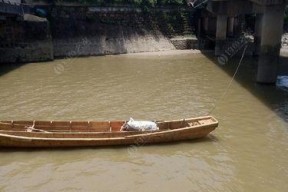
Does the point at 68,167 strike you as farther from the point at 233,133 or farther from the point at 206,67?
the point at 206,67

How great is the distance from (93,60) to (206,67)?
11163mm

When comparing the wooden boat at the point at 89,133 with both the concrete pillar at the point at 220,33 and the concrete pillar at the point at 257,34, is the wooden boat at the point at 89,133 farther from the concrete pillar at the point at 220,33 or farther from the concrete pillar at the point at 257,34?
the concrete pillar at the point at 257,34

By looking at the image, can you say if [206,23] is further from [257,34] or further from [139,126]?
[139,126]

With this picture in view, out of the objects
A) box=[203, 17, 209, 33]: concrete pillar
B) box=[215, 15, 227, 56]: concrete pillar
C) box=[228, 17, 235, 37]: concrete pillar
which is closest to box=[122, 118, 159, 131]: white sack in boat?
box=[215, 15, 227, 56]: concrete pillar

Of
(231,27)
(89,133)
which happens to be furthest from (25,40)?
(231,27)

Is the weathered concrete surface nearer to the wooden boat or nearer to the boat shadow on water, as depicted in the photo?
the wooden boat

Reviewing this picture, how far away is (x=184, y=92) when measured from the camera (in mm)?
26516

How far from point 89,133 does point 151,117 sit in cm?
498

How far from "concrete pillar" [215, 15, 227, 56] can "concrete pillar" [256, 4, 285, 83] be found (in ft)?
50.1

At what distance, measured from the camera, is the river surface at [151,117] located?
13.9 metres

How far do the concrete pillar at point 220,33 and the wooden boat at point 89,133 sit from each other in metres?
26.7

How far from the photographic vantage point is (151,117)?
2062cm

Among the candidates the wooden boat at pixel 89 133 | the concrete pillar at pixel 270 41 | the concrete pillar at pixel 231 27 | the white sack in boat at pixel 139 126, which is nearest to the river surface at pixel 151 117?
the wooden boat at pixel 89 133

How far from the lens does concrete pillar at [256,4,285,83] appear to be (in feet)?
87.0
